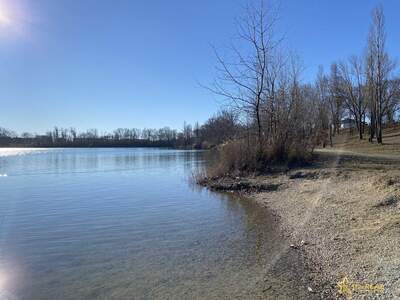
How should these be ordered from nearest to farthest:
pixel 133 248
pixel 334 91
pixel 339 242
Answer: pixel 339 242, pixel 133 248, pixel 334 91

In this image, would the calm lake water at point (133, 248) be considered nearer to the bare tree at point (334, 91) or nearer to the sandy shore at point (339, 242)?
the sandy shore at point (339, 242)

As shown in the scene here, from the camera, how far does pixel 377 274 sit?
632 centimetres

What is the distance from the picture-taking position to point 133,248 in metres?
9.42

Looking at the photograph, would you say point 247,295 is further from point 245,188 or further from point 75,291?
point 245,188

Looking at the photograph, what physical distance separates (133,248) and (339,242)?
15.0 ft

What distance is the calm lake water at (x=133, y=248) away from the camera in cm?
682

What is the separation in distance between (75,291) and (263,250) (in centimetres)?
409

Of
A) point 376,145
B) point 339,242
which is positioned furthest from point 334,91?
point 339,242

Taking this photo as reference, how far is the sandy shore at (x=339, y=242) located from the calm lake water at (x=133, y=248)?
0.60 meters

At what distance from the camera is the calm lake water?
682 centimetres

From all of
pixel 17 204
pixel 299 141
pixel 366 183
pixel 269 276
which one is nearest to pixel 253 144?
pixel 299 141

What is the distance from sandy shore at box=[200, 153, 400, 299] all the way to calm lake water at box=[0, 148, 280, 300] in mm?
598

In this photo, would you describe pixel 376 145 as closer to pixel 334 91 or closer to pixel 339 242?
pixel 334 91

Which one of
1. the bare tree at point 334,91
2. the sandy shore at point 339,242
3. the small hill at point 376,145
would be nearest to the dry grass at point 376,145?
the small hill at point 376,145
